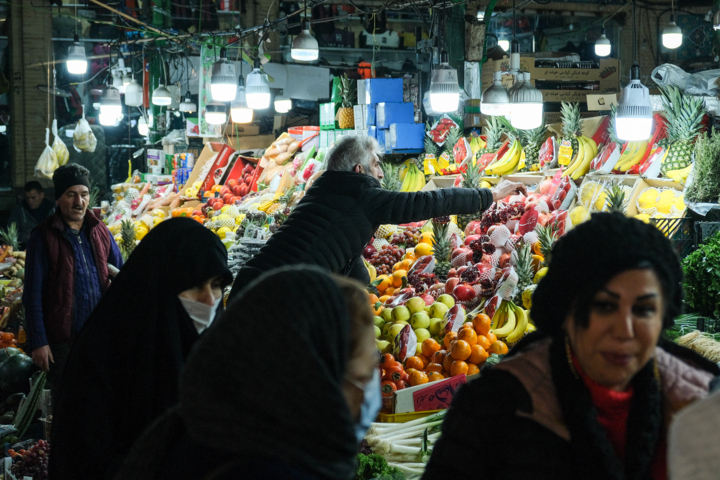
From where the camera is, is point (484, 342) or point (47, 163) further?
point (47, 163)

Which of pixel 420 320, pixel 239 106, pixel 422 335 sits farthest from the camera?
pixel 239 106

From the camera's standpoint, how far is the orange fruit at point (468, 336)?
4035 mm

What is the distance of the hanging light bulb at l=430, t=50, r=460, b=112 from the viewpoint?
5.94 m

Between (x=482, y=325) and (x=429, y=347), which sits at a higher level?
(x=482, y=325)

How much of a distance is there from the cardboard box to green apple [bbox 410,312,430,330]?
3693 millimetres

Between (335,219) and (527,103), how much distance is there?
219 centimetres

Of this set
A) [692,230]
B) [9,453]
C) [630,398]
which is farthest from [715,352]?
[9,453]

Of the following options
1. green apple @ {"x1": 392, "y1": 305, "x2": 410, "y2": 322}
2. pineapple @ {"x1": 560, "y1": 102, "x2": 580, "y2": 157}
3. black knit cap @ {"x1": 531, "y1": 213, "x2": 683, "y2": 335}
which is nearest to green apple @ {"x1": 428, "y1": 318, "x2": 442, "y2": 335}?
green apple @ {"x1": 392, "y1": 305, "x2": 410, "y2": 322}

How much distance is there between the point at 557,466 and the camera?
1386 mm

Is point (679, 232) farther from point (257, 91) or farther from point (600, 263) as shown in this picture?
point (257, 91)

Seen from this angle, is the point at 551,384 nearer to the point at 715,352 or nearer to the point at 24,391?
the point at 715,352

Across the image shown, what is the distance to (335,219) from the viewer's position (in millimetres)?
3854

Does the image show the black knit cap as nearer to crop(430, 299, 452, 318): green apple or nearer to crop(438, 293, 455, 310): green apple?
crop(430, 299, 452, 318): green apple

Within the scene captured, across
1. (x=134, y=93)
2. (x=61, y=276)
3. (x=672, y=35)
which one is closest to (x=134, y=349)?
(x=61, y=276)
